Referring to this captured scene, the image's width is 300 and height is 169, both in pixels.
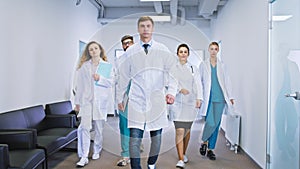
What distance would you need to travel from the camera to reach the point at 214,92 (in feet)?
13.8

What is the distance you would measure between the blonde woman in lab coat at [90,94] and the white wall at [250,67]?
1754 mm

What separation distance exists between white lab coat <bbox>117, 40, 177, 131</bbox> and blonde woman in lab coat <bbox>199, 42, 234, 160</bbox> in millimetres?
1439

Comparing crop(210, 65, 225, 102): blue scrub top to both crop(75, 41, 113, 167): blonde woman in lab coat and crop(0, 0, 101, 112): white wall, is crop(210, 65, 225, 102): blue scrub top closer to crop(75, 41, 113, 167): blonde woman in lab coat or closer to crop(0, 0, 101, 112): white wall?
crop(75, 41, 113, 167): blonde woman in lab coat

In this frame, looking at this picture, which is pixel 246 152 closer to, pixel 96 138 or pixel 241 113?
pixel 241 113

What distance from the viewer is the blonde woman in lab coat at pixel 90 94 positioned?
3.88 meters

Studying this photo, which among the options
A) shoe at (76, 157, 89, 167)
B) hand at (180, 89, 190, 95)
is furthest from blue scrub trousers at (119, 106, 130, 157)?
hand at (180, 89, 190, 95)

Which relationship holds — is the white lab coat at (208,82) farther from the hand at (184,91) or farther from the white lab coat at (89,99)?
the white lab coat at (89,99)

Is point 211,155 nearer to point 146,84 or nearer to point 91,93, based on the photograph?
point 91,93

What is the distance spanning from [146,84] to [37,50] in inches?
94.8

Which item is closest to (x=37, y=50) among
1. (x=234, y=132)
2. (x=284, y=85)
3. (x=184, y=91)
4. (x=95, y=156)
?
(x=95, y=156)

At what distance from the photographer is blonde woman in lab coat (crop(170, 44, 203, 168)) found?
12.1 feet

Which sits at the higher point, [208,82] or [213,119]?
[208,82]

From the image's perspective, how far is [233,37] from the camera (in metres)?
5.70

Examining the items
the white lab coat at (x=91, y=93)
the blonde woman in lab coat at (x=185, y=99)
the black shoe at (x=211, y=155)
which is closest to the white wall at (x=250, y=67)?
the black shoe at (x=211, y=155)
